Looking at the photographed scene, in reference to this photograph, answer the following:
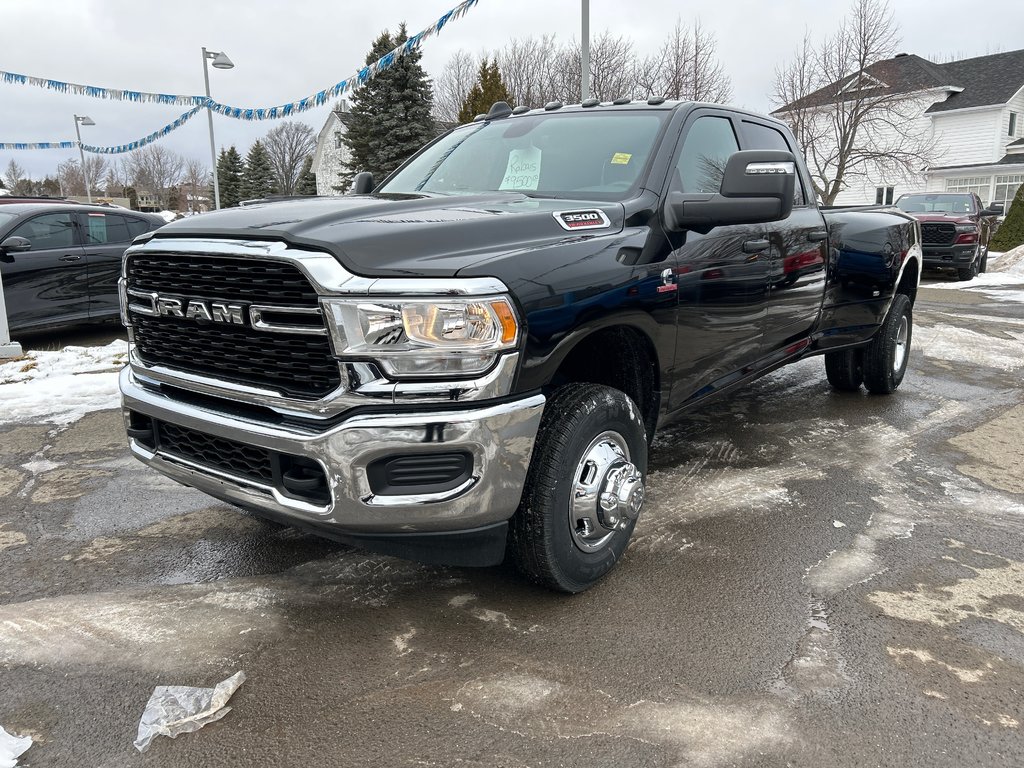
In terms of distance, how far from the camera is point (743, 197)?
318 centimetres

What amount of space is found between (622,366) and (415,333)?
3.98ft

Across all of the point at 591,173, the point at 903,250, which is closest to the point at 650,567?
the point at 591,173

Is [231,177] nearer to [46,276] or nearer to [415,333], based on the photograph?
[46,276]

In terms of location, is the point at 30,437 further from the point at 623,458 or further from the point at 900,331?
the point at 900,331

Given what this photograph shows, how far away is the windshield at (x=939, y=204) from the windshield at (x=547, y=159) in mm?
15017

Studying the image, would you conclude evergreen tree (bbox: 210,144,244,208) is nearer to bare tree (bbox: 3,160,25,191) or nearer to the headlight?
bare tree (bbox: 3,160,25,191)

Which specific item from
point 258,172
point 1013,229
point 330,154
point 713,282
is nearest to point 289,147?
point 258,172

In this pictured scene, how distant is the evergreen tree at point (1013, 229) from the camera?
72.4ft

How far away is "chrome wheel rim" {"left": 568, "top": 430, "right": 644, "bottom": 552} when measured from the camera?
2.78 meters

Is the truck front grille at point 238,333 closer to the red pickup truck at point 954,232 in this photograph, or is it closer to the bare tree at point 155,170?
the red pickup truck at point 954,232

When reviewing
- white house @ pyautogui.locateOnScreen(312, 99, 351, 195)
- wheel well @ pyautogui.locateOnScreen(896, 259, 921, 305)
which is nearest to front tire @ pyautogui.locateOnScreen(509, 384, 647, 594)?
wheel well @ pyautogui.locateOnScreen(896, 259, 921, 305)

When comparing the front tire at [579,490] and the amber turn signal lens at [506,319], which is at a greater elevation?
the amber turn signal lens at [506,319]

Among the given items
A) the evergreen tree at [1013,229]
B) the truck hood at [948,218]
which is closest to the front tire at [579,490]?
the truck hood at [948,218]

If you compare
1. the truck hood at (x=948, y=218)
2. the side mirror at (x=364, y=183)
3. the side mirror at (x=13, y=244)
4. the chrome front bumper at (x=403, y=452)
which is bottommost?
the chrome front bumper at (x=403, y=452)
